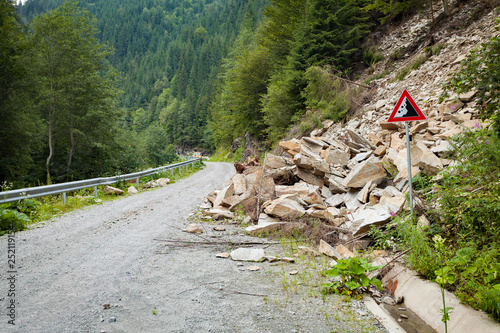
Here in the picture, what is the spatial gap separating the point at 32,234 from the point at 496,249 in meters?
8.33

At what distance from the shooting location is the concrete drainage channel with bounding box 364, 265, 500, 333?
285 centimetres

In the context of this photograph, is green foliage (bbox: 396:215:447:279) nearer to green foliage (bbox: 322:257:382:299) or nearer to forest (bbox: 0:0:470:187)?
green foliage (bbox: 322:257:382:299)

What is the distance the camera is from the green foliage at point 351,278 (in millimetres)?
3664

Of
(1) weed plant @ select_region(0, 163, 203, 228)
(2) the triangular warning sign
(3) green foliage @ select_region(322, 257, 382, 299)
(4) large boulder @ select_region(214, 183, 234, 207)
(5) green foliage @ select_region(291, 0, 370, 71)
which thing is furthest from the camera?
(5) green foliage @ select_region(291, 0, 370, 71)

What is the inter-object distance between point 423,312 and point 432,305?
0.14 m

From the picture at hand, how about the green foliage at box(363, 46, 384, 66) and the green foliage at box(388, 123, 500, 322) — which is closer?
the green foliage at box(388, 123, 500, 322)

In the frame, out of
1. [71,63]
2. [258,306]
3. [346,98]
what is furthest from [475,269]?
[71,63]

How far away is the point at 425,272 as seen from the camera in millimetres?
Answer: 3838

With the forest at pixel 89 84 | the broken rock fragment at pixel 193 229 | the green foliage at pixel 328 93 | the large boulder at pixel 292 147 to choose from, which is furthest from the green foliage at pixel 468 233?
the forest at pixel 89 84

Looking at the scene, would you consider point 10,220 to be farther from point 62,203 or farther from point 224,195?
point 224,195

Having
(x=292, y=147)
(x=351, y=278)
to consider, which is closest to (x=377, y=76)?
(x=292, y=147)

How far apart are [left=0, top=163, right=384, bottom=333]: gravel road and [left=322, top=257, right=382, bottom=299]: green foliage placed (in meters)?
0.27

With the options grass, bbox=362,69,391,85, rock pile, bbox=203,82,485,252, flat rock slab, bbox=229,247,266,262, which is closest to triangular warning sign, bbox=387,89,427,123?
rock pile, bbox=203,82,485,252

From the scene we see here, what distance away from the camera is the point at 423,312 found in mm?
3385
